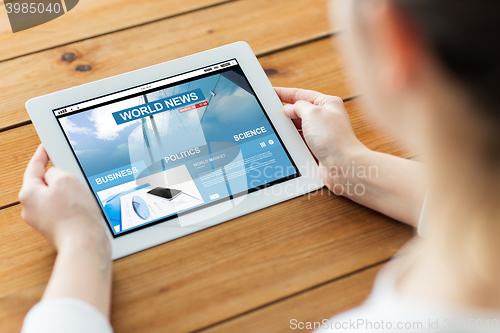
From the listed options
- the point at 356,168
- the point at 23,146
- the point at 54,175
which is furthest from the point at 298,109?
the point at 23,146

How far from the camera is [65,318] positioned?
430 millimetres

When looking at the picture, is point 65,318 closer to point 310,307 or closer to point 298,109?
point 310,307

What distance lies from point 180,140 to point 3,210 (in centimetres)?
31

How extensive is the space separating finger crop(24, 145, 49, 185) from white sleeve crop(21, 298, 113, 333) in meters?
0.19

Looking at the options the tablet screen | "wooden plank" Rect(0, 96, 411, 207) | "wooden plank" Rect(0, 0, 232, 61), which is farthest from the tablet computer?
"wooden plank" Rect(0, 0, 232, 61)

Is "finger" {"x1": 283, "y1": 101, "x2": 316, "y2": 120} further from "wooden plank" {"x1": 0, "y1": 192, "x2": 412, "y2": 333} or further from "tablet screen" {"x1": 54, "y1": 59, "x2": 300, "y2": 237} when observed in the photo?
"wooden plank" {"x1": 0, "y1": 192, "x2": 412, "y2": 333}

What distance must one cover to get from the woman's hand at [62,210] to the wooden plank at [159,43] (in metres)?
0.29

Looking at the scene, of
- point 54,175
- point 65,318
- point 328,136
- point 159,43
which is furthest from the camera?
point 159,43

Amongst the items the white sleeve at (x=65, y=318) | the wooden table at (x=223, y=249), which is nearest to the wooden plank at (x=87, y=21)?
the wooden table at (x=223, y=249)

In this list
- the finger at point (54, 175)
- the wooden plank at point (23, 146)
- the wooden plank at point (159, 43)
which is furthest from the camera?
the wooden plank at point (159, 43)

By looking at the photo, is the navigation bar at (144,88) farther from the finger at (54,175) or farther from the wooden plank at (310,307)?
the wooden plank at (310,307)

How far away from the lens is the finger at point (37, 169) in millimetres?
562

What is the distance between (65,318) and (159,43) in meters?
0.64

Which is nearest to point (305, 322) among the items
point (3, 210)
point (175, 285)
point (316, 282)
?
point (316, 282)
